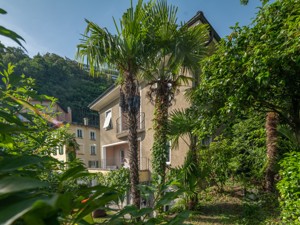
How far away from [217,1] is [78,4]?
6347mm

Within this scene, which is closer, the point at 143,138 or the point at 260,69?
the point at 260,69

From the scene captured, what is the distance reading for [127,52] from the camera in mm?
7504

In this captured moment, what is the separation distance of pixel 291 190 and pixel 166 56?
6.18 m

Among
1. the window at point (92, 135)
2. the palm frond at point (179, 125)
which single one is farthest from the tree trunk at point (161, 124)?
the window at point (92, 135)

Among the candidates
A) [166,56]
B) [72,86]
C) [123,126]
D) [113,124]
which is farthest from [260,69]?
[72,86]

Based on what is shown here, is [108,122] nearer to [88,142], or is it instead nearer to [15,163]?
[88,142]

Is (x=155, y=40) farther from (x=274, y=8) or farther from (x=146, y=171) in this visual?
(x=146, y=171)

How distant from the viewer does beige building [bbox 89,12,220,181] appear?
12555 mm

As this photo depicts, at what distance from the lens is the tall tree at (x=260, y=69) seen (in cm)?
446

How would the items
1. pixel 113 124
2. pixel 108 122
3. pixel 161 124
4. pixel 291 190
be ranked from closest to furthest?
1. pixel 291 190
2. pixel 161 124
3. pixel 113 124
4. pixel 108 122

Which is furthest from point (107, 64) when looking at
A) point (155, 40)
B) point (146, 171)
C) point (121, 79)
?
point (146, 171)

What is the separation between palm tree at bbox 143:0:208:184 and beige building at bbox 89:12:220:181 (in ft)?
4.46

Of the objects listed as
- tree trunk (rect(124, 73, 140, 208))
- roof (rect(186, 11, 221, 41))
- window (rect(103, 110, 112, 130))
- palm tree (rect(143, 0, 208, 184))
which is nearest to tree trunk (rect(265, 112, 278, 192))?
palm tree (rect(143, 0, 208, 184))

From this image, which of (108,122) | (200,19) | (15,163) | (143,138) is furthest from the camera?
(108,122)
